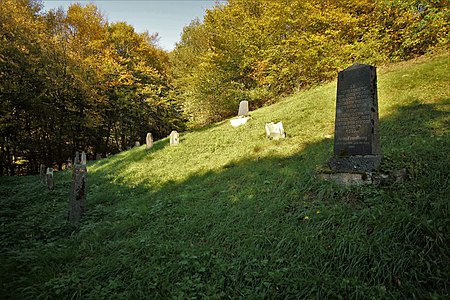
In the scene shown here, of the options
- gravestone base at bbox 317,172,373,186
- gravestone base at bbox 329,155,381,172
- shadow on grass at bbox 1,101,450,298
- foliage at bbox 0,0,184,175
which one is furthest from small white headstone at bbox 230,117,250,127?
foliage at bbox 0,0,184,175

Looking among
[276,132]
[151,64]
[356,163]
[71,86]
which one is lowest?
[356,163]

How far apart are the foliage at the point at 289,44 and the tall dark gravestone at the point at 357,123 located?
9034mm

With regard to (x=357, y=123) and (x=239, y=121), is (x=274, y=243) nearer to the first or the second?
(x=357, y=123)

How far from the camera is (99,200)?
750cm

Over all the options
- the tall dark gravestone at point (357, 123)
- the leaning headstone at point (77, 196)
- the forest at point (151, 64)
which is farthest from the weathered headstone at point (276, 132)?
the forest at point (151, 64)

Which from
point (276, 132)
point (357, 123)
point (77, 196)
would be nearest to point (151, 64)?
point (276, 132)

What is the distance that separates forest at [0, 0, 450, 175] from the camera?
16844mm

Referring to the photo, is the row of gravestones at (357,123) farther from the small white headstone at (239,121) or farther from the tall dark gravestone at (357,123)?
the small white headstone at (239,121)

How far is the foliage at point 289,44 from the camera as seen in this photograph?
15969 mm

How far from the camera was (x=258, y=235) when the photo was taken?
3.94 m

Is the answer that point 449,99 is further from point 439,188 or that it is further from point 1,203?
point 1,203

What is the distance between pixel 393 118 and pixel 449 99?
92.2 inches

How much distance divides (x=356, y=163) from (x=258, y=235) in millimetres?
2753

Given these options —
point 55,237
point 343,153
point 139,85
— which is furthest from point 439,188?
point 139,85
